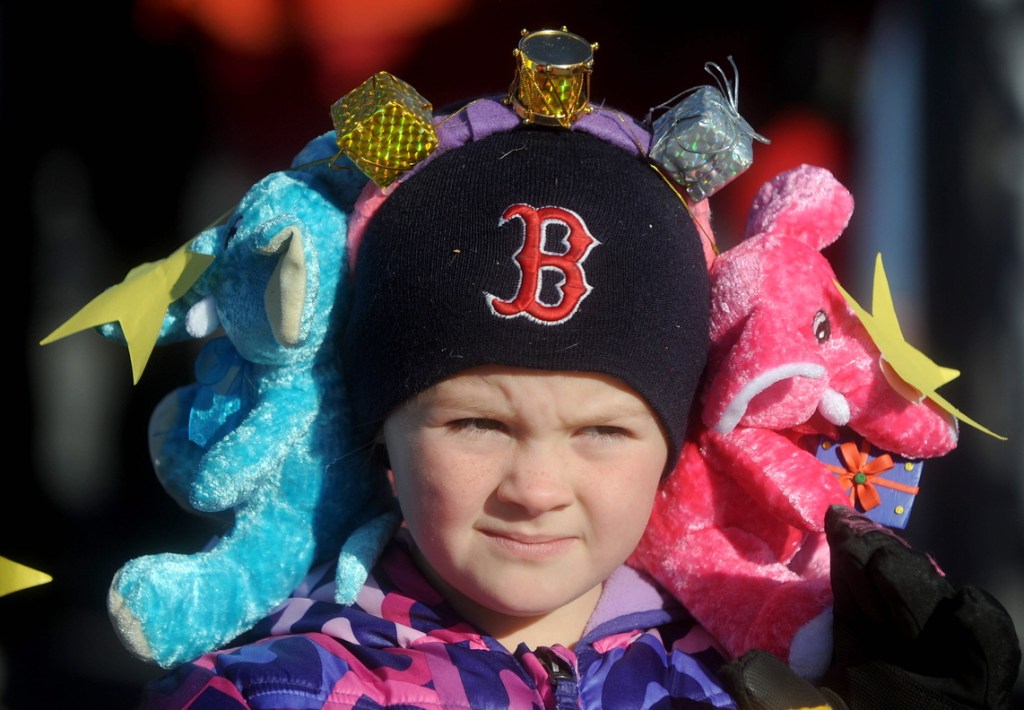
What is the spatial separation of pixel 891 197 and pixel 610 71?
682 millimetres

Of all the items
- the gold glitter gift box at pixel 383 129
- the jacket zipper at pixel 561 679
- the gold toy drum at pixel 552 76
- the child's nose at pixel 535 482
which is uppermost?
the gold toy drum at pixel 552 76

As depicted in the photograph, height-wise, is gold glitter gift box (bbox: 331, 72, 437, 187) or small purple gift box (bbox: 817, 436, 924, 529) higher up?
gold glitter gift box (bbox: 331, 72, 437, 187)

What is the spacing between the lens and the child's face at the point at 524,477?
3.84 ft

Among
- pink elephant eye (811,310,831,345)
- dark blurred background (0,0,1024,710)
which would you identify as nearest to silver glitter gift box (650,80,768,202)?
pink elephant eye (811,310,831,345)

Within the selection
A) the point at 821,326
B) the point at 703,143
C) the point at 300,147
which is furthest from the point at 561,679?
the point at 300,147

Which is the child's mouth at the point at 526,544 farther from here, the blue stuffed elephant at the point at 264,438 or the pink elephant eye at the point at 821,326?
the pink elephant eye at the point at 821,326

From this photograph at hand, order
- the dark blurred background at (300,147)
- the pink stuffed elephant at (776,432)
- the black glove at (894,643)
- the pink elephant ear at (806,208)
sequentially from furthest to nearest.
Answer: the dark blurred background at (300,147) → the pink elephant ear at (806,208) → the pink stuffed elephant at (776,432) → the black glove at (894,643)

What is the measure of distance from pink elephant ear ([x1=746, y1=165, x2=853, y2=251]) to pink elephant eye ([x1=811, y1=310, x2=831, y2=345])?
10 cm

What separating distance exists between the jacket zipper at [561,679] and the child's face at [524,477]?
6cm

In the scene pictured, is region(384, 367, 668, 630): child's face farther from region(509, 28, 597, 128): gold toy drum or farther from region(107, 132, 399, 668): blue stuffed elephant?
region(509, 28, 597, 128): gold toy drum

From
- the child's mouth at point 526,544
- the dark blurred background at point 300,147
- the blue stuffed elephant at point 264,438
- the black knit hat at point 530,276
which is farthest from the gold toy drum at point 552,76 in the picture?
the dark blurred background at point 300,147

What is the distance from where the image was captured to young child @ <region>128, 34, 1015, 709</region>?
1165 mm

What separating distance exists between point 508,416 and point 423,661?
0.99 ft

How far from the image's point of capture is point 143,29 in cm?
207
